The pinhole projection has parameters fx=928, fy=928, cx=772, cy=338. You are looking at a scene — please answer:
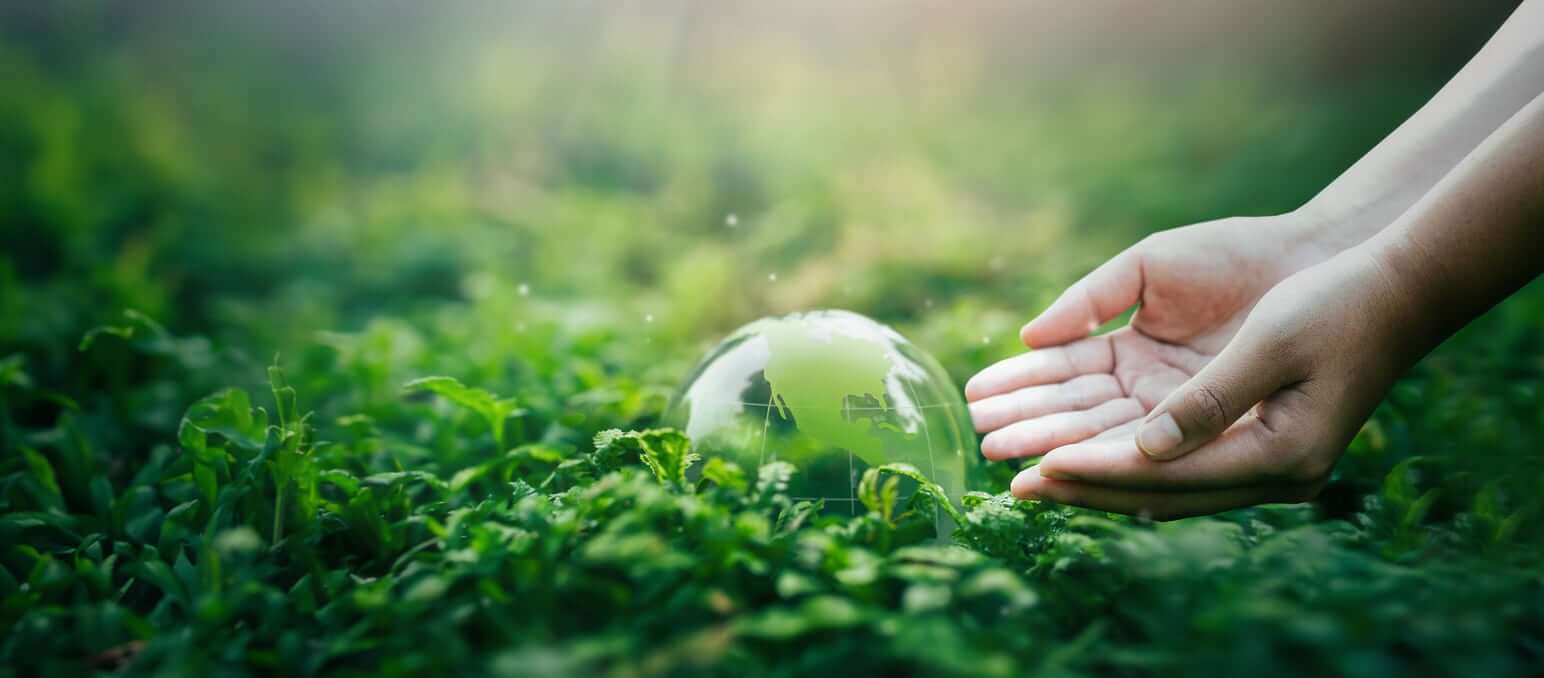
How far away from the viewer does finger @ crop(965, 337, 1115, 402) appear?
95.7 inches

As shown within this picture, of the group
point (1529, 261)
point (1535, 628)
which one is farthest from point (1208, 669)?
point (1529, 261)

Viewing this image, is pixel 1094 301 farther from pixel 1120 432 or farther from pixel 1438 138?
pixel 1438 138

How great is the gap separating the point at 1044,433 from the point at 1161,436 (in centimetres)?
39

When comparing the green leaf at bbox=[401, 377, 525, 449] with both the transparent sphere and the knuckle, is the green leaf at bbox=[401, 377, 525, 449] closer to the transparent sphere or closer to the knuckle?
the transparent sphere

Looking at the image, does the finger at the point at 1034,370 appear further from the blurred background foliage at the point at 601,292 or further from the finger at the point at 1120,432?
the blurred background foliage at the point at 601,292

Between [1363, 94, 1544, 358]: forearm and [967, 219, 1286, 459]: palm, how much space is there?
0.49 metres

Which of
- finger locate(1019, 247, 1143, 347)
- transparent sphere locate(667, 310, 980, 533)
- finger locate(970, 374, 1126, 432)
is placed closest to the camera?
transparent sphere locate(667, 310, 980, 533)

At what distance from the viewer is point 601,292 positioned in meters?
5.32

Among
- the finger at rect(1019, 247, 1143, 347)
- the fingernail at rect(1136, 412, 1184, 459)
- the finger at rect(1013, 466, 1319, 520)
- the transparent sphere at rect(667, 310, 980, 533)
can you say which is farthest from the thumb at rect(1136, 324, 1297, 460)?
the finger at rect(1019, 247, 1143, 347)

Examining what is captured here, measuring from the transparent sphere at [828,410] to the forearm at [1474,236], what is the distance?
0.97 metres

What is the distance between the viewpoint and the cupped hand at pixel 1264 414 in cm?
183

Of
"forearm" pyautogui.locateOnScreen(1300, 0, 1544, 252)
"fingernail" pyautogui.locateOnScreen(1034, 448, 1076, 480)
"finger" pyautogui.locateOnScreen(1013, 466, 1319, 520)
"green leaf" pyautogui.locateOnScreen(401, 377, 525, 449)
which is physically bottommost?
"finger" pyautogui.locateOnScreen(1013, 466, 1319, 520)

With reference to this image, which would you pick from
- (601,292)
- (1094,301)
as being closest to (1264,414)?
(1094,301)

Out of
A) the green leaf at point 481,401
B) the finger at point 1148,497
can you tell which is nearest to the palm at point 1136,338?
the finger at point 1148,497
